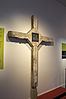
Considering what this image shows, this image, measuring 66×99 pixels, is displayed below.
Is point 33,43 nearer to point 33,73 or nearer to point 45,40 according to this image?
point 45,40

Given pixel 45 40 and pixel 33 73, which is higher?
pixel 45 40

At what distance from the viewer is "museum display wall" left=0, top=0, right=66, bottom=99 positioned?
1.54m

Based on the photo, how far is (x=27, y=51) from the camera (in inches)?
70.9

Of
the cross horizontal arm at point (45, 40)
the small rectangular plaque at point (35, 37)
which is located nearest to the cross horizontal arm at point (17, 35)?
the small rectangular plaque at point (35, 37)

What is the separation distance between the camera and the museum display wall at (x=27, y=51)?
154 centimetres

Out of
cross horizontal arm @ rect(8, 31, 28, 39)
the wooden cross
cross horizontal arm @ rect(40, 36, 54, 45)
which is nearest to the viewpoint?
cross horizontal arm @ rect(8, 31, 28, 39)

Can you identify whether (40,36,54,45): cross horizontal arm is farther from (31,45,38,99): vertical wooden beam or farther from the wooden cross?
(31,45,38,99): vertical wooden beam

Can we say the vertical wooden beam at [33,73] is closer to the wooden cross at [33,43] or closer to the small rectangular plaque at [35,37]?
the wooden cross at [33,43]

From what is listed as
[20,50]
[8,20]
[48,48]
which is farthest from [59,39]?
[8,20]

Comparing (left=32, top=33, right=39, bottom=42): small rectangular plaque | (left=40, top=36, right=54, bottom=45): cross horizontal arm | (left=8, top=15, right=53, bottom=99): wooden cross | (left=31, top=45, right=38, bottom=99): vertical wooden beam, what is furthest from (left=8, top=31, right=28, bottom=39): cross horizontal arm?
(left=40, top=36, right=54, bottom=45): cross horizontal arm

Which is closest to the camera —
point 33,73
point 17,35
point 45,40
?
point 17,35

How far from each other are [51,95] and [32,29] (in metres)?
1.27

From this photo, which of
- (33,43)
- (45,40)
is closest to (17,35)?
(33,43)

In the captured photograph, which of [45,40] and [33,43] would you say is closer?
[33,43]
